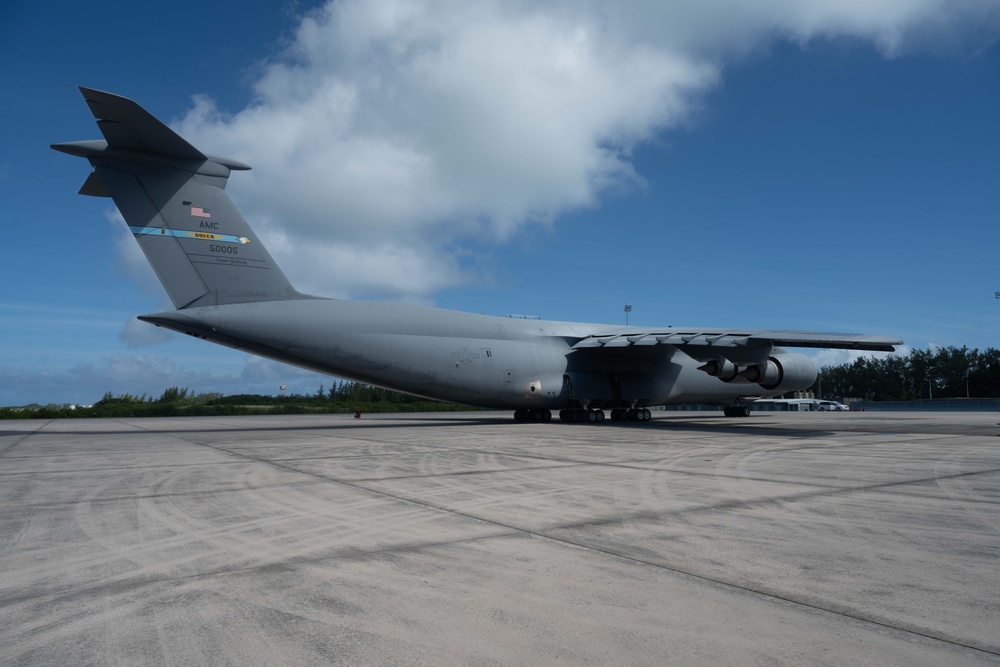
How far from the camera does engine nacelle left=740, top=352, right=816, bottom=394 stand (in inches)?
819

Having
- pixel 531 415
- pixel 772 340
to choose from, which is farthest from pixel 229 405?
pixel 772 340

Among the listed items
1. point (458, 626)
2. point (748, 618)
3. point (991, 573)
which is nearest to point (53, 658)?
point (458, 626)

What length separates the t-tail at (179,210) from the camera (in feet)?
46.4

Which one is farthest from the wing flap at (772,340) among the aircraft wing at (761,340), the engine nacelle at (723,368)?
the engine nacelle at (723,368)

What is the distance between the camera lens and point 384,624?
313cm

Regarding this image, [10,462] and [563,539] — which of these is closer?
[563,539]

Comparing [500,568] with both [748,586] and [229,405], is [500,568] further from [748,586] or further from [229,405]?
[229,405]

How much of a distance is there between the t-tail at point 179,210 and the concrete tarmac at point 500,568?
7.33 meters

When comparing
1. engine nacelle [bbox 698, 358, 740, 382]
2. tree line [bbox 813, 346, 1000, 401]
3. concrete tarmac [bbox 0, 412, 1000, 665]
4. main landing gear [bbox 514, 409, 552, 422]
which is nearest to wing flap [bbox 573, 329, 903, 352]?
engine nacelle [bbox 698, 358, 740, 382]

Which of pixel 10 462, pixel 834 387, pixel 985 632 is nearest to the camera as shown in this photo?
pixel 985 632

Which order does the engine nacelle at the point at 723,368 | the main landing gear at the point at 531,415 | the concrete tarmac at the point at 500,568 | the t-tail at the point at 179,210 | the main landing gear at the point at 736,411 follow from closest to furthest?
the concrete tarmac at the point at 500,568 → the t-tail at the point at 179,210 → the engine nacelle at the point at 723,368 → the main landing gear at the point at 531,415 → the main landing gear at the point at 736,411

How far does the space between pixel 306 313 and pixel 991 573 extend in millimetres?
14847

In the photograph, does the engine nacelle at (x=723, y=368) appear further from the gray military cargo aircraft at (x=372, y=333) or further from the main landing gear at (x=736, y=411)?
the main landing gear at (x=736, y=411)

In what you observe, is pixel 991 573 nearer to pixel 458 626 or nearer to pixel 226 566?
pixel 458 626
